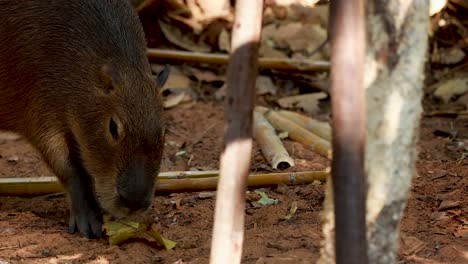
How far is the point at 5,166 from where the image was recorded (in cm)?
569

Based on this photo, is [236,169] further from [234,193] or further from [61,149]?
[61,149]

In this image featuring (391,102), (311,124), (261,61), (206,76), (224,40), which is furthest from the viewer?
(224,40)

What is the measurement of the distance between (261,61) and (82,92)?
260 centimetres

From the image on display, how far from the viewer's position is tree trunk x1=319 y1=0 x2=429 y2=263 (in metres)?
2.45

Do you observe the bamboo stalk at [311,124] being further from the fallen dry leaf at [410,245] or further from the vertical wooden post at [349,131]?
the vertical wooden post at [349,131]

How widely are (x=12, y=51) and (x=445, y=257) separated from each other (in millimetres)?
2667

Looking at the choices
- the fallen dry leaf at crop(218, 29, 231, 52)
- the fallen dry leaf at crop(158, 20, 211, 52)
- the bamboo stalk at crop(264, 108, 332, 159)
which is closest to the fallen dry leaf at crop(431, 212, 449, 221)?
the bamboo stalk at crop(264, 108, 332, 159)

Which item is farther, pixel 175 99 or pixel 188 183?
pixel 175 99

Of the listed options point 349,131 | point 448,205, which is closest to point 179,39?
point 448,205

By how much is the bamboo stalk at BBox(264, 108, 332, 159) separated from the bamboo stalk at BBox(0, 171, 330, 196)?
63 centimetres

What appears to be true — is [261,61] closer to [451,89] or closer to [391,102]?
[451,89]

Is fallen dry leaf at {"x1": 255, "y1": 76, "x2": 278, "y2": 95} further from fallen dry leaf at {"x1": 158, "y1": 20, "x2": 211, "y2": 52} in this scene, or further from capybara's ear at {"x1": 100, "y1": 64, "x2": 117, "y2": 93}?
capybara's ear at {"x1": 100, "y1": 64, "x2": 117, "y2": 93}

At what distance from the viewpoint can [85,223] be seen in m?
4.46

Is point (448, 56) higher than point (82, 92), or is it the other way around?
point (82, 92)
